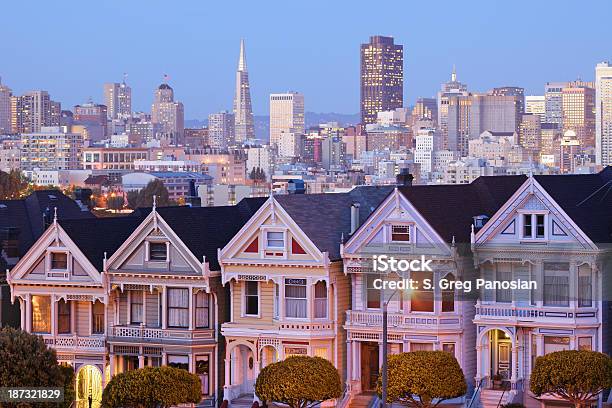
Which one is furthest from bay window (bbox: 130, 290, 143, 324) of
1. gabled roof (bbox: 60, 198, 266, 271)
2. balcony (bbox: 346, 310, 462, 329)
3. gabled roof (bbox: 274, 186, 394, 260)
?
balcony (bbox: 346, 310, 462, 329)

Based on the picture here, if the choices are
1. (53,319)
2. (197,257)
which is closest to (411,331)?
(197,257)

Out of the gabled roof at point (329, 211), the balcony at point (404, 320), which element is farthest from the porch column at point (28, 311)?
the balcony at point (404, 320)

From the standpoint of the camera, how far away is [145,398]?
42.7 meters

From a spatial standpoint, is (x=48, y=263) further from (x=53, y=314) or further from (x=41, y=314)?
(x=41, y=314)

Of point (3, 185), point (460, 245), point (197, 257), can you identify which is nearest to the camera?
point (460, 245)

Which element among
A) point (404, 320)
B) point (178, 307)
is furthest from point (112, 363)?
point (404, 320)

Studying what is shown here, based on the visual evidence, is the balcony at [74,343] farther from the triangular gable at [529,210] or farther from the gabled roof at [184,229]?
the triangular gable at [529,210]

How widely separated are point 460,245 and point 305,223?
377 centimetres

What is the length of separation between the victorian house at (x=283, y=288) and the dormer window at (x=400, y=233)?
1.47 metres

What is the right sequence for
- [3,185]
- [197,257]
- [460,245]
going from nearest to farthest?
[460,245], [197,257], [3,185]

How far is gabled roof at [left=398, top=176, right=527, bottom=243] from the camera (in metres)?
42.4

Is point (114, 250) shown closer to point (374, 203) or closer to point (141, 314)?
point (141, 314)

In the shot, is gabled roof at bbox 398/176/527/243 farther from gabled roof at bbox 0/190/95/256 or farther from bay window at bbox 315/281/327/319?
gabled roof at bbox 0/190/95/256

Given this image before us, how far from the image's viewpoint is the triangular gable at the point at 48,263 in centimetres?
4619
